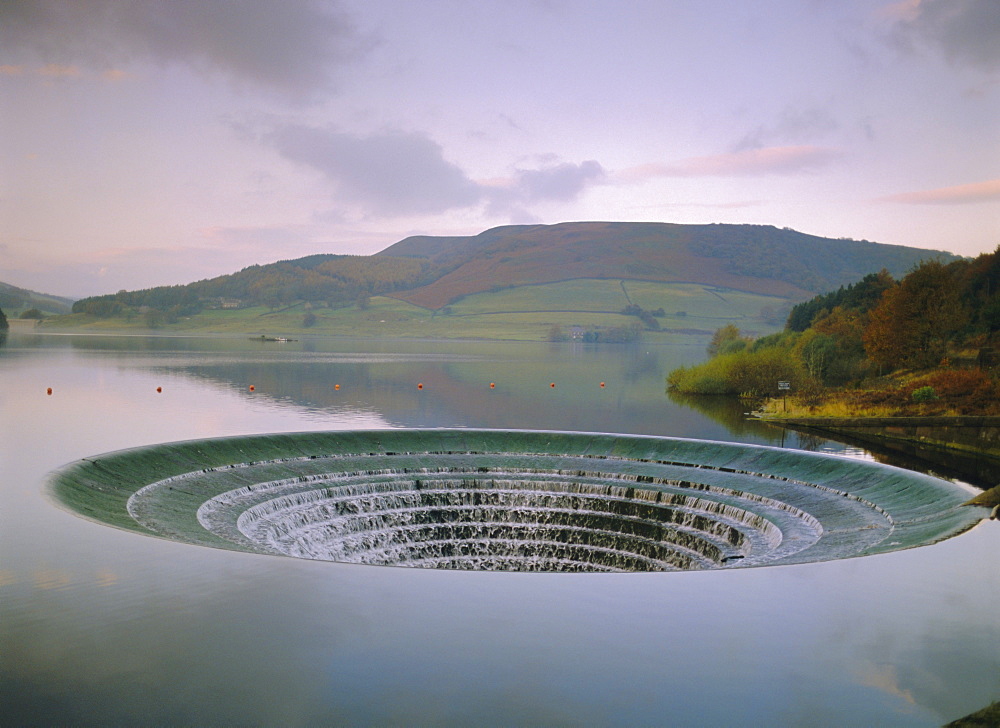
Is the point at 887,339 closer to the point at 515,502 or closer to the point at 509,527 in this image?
the point at 515,502

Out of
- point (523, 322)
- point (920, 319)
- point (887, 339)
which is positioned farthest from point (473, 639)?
point (523, 322)

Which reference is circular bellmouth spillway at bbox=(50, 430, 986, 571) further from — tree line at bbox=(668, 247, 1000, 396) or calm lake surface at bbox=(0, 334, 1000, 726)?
tree line at bbox=(668, 247, 1000, 396)

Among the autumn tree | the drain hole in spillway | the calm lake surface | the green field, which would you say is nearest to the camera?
the calm lake surface

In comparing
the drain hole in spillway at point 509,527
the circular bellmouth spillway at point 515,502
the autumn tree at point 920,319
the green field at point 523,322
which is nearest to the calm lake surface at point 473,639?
the circular bellmouth spillway at point 515,502

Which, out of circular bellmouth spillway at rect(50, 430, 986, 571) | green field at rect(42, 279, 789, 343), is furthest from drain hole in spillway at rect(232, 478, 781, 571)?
green field at rect(42, 279, 789, 343)

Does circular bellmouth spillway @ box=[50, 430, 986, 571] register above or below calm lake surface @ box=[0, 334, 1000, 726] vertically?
below

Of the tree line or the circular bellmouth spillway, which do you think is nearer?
the circular bellmouth spillway

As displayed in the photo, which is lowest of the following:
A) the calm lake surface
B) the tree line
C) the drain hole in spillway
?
the drain hole in spillway
